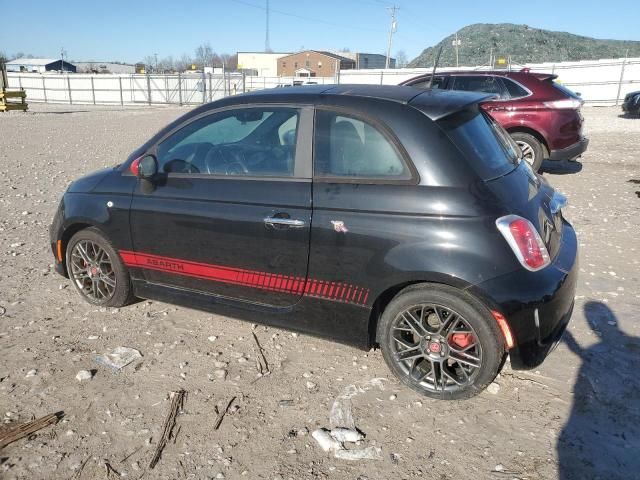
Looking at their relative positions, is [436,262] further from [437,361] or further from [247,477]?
[247,477]

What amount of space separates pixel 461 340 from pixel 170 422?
1.70m

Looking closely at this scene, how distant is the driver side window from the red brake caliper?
4.59ft

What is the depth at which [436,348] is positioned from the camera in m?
3.03

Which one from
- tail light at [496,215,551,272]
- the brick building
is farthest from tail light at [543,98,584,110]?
the brick building

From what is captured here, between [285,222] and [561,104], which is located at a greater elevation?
[561,104]

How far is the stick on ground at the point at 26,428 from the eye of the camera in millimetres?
2713

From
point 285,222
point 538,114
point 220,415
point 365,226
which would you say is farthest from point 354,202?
point 538,114

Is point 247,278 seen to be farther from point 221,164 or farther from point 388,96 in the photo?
point 388,96

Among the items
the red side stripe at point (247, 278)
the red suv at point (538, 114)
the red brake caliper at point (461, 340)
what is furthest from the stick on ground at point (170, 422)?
the red suv at point (538, 114)

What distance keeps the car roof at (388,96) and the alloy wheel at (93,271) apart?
5.62 ft

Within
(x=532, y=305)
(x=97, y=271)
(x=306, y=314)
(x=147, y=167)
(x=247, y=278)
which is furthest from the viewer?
(x=97, y=271)

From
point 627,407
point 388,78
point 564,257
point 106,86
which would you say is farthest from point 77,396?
point 106,86

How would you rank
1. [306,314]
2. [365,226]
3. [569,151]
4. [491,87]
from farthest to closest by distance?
[491,87] < [569,151] < [306,314] < [365,226]

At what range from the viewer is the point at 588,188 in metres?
8.43
